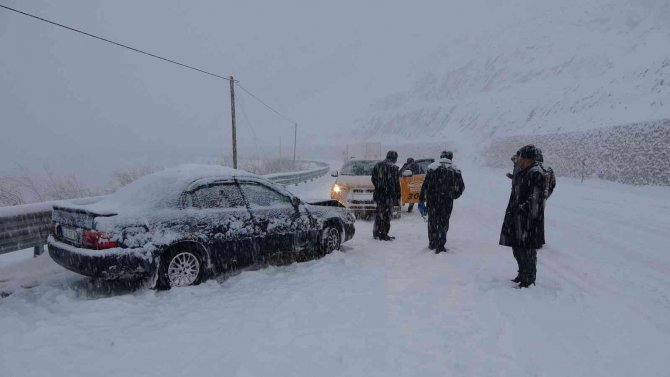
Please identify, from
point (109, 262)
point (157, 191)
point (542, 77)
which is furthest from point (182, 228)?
point (542, 77)

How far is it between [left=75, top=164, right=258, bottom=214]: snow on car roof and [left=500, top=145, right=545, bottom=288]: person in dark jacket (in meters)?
3.98

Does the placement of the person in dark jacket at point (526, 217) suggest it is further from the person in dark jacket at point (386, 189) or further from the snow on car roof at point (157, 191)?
the snow on car roof at point (157, 191)

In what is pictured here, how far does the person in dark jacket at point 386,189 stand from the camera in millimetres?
8594

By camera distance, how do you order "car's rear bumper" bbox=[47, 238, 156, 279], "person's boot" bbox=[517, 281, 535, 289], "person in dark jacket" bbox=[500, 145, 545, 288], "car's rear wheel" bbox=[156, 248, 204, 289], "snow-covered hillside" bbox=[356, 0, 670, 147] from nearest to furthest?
"car's rear bumper" bbox=[47, 238, 156, 279], "car's rear wheel" bbox=[156, 248, 204, 289], "person in dark jacket" bbox=[500, 145, 545, 288], "person's boot" bbox=[517, 281, 535, 289], "snow-covered hillside" bbox=[356, 0, 670, 147]

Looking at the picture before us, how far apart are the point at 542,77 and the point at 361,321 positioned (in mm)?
61262

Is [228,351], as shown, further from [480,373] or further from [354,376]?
[480,373]

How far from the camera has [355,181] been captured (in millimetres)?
11508

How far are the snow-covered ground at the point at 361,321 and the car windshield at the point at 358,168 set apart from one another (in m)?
5.47

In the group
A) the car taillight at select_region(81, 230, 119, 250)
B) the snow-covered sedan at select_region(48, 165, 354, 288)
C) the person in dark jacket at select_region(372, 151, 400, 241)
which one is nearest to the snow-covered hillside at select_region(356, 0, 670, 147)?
the person in dark jacket at select_region(372, 151, 400, 241)

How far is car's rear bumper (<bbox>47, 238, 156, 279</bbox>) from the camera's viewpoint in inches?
188

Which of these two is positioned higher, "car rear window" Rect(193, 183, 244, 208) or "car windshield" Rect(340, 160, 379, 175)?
"car windshield" Rect(340, 160, 379, 175)

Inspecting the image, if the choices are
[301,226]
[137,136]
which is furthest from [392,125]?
[137,136]

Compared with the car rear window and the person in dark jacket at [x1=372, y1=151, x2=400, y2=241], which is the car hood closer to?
the person in dark jacket at [x1=372, y1=151, x2=400, y2=241]

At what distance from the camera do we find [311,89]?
6280 inches
